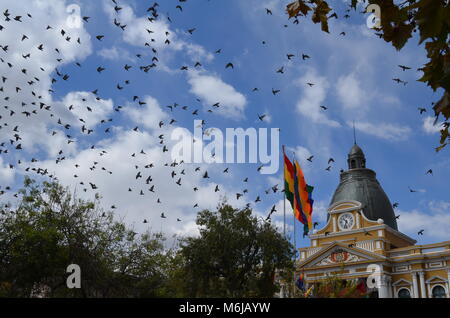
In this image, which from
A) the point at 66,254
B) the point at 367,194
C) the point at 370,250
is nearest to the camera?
the point at 66,254

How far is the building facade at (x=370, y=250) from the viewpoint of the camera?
44.2 m

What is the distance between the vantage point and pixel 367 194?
2090 inches

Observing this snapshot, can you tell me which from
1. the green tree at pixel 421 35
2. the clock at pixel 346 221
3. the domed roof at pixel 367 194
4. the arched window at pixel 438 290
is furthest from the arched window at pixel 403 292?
the green tree at pixel 421 35

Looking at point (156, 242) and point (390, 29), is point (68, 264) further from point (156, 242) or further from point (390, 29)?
point (390, 29)

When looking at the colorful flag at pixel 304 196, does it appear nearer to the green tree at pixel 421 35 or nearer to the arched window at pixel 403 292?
the arched window at pixel 403 292

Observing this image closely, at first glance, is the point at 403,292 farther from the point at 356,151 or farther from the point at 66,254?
the point at 66,254

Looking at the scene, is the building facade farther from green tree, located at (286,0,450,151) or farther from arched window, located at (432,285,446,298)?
green tree, located at (286,0,450,151)

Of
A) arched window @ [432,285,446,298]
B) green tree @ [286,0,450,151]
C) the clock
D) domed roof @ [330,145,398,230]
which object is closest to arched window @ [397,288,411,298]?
arched window @ [432,285,446,298]

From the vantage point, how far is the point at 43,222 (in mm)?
33594

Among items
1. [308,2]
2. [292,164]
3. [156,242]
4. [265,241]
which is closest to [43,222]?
[156,242]

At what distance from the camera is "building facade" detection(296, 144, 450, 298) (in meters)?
44.2

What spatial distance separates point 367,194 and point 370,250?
26.0 feet

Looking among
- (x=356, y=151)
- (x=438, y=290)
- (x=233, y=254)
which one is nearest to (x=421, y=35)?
(x=233, y=254)
